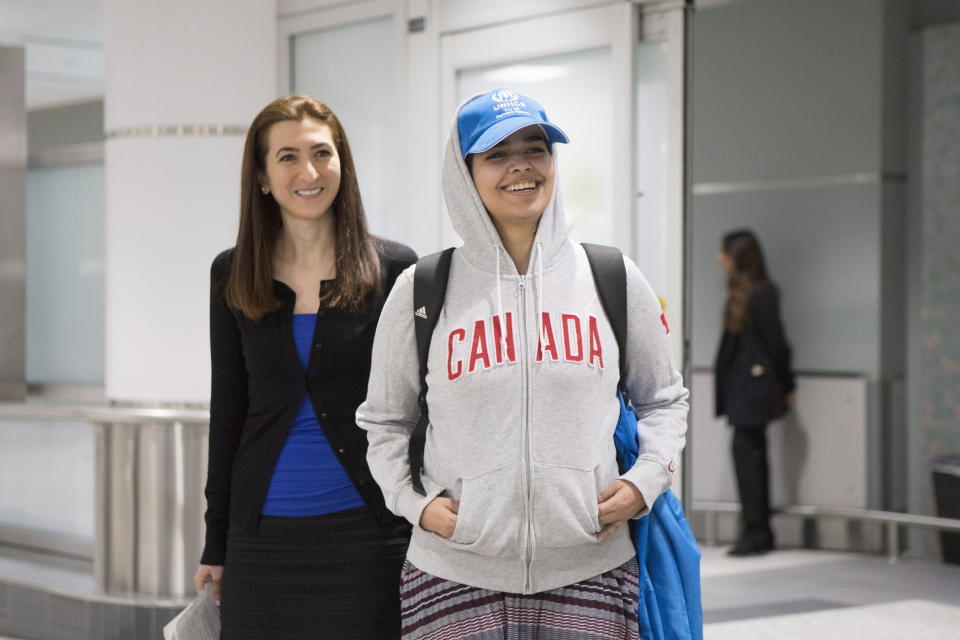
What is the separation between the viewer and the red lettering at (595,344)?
6.75ft

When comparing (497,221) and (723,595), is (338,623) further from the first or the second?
(723,595)

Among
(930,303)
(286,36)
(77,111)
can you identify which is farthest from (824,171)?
(77,111)

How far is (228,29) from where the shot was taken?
5129mm

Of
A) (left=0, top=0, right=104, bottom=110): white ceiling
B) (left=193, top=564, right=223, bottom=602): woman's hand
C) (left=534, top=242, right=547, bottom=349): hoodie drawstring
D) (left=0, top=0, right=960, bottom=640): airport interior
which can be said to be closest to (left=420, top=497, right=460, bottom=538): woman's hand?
(left=534, top=242, right=547, bottom=349): hoodie drawstring

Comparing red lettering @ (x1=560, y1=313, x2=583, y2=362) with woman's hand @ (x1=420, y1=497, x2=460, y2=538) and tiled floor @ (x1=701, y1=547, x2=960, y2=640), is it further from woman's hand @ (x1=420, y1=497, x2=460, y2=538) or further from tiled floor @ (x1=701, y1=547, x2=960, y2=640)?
tiled floor @ (x1=701, y1=547, x2=960, y2=640)

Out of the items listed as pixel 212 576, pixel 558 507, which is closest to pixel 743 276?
pixel 212 576

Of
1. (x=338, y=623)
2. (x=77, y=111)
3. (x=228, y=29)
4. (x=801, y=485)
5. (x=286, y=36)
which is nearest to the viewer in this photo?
(x=338, y=623)

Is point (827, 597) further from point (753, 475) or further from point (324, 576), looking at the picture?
point (324, 576)

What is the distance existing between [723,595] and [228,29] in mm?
3837

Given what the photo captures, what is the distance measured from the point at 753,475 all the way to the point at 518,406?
5799 mm

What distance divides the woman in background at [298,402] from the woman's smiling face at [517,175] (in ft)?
1.73

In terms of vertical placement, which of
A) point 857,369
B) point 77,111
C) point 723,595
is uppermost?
point 77,111

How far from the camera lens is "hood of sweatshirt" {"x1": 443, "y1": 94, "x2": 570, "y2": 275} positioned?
213cm

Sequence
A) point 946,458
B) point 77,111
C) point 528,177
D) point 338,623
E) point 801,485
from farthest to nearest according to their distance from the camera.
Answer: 1. point 77,111
2. point 801,485
3. point 946,458
4. point 338,623
5. point 528,177
